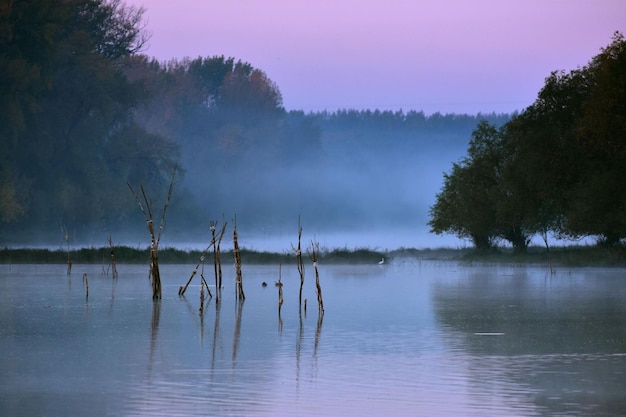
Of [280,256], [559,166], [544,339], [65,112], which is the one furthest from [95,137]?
[544,339]

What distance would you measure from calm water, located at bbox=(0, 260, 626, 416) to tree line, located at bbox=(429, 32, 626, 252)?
18004 millimetres

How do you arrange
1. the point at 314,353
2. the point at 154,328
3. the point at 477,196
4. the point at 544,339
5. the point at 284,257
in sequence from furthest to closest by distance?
the point at 477,196 → the point at 284,257 → the point at 154,328 → the point at 544,339 → the point at 314,353

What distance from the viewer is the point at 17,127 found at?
79.6 m

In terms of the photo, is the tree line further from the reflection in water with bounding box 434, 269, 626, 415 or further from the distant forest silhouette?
the reflection in water with bounding box 434, 269, 626, 415

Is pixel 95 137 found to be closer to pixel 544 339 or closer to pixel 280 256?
pixel 280 256

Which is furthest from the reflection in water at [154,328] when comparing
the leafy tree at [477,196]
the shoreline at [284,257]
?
the leafy tree at [477,196]

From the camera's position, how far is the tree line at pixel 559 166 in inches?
2375

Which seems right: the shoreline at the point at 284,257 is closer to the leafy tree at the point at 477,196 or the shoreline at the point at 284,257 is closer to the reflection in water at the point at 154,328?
the leafy tree at the point at 477,196

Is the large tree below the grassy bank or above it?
above

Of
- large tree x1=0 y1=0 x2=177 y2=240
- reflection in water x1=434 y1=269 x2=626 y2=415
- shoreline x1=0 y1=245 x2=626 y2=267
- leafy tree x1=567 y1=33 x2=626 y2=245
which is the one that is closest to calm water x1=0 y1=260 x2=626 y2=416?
reflection in water x1=434 y1=269 x2=626 y2=415

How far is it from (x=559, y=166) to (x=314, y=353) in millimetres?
44413

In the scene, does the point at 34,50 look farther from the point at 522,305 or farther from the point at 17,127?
the point at 522,305

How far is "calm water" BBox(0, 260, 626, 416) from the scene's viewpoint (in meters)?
16.9

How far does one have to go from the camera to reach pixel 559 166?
65438mm
